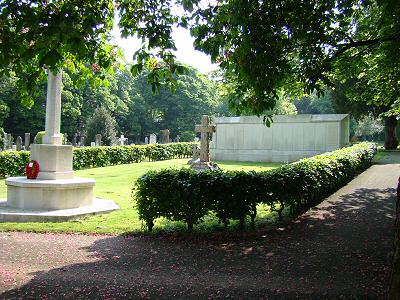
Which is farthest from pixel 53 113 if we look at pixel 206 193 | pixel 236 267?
pixel 236 267

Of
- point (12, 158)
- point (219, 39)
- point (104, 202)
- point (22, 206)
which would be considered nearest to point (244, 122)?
point (12, 158)

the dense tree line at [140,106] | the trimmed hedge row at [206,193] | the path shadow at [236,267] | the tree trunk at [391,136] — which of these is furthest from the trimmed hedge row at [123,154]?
the dense tree line at [140,106]

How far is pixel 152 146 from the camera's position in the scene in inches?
1232

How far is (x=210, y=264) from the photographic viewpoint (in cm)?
607

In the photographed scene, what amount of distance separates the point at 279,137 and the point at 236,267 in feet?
76.4

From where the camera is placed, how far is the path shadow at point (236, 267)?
4840 mm

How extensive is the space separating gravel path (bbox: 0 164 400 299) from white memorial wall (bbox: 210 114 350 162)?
60.1 ft

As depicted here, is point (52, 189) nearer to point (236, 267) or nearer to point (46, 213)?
point (46, 213)

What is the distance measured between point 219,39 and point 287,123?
2227cm

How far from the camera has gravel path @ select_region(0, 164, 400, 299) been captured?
4875 mm

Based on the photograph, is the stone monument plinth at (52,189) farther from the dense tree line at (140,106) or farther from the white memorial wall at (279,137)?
the dense tree line at (140,106)

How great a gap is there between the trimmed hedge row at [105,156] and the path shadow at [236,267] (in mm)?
13764

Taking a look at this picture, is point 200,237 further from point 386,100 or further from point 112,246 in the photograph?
point 386,100

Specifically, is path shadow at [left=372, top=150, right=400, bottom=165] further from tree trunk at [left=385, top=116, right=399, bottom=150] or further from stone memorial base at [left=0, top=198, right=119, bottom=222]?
stone memorial base at [left=0, top=198, right=119, bottom=222]
